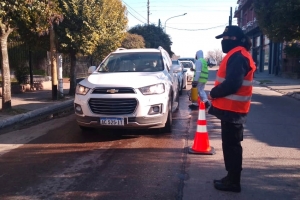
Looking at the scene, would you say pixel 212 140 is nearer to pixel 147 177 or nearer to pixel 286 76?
pixel 147 177

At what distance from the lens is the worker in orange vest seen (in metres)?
3.94

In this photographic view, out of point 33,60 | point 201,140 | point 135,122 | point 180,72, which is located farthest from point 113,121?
point 33,60

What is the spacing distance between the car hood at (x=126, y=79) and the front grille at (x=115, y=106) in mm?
296

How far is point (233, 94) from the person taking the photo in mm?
4078

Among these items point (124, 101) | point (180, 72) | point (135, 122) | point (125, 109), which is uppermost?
point (180, 72)

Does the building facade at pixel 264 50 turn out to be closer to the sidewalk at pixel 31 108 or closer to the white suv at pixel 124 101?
the sidewalk at pixel 31 108

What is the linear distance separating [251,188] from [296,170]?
111cm

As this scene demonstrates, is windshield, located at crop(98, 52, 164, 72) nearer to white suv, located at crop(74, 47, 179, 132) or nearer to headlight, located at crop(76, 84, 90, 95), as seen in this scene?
white suv, located at crop(74, 47, 179, 132)

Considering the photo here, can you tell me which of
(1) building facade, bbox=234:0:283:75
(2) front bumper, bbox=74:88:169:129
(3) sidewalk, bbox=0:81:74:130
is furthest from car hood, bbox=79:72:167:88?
(1) building facade, bbox=234:0:283:75

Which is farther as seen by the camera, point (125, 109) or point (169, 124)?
point (169, 124)

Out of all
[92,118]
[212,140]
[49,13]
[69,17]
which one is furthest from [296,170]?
[69,17]

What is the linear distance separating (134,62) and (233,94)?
14.1 ft

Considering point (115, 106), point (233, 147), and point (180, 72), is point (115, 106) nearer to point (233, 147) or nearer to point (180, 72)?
point (233, 147)

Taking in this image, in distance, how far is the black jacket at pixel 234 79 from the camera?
391 centimetres
